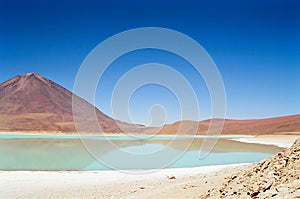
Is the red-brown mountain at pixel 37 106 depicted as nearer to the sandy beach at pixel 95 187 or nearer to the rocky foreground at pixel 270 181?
the sandy beach at pixel 95 187

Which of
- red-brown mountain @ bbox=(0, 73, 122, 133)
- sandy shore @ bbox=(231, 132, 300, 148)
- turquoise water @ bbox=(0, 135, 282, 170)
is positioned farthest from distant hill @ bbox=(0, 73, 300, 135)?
turquoise water @ bbox=(0, 135, 282, 170)

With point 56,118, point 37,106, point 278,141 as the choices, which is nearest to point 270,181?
point 278,141

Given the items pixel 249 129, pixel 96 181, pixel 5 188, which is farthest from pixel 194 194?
pixel 249 129

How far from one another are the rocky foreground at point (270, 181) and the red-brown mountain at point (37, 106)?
9284 cm

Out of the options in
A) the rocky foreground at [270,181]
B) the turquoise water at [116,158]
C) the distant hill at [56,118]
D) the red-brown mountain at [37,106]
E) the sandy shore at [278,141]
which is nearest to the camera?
the rocky foreground at [270,181]

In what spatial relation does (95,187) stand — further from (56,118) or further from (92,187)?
(56,118)

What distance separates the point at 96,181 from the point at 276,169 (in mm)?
6962

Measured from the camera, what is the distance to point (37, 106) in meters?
143

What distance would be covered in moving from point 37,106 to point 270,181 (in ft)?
487

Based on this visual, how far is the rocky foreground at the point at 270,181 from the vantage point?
13.2ft

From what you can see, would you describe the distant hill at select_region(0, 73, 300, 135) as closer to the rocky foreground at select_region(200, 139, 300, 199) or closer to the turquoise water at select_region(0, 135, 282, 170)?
the turquoise water at select_region(0, 135, 282, 170)

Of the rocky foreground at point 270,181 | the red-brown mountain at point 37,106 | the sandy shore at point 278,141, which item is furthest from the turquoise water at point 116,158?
the red-brown mountain at point 37,106

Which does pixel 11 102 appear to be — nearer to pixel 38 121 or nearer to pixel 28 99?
pixel 28 99

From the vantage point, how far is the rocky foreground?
4036 mm
